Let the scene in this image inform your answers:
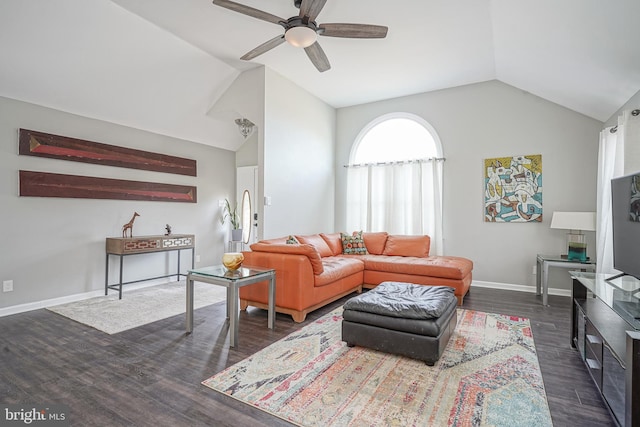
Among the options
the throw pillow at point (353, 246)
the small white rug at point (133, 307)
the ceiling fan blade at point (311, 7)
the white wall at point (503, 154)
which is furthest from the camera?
the throw pillow at point (353, 246)

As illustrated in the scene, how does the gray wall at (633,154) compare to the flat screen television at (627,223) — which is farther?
the gray wall at (633,154)

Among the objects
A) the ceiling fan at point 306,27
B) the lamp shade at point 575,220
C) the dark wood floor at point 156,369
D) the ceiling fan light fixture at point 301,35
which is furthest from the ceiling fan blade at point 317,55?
the lamp shade at point 575,220

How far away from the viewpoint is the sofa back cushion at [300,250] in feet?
11.1

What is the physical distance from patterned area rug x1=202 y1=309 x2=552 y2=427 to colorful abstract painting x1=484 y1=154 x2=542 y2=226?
249 cm

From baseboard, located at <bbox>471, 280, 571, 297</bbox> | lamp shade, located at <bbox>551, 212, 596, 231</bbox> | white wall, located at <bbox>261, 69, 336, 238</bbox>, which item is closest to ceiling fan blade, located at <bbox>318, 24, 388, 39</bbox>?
white wall, located at <bbox>261, 69, 336, 238</bbox>

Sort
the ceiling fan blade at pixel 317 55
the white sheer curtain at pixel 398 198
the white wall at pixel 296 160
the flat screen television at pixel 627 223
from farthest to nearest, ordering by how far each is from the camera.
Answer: the white sheer curtain at pixel 398 198, the white wall at pixel 296 160, the ceiling fan blade at pixel 317 55, the flat screen television at pixel 627 223

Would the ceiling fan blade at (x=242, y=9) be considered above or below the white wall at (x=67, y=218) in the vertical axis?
above

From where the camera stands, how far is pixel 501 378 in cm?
221

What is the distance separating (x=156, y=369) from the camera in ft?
7.60

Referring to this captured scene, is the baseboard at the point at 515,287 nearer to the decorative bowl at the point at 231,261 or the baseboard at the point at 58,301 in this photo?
the decorative bowl at the point at 231,261

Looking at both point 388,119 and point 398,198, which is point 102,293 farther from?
point 388,119

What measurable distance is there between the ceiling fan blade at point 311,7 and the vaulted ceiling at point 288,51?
639 millimetres

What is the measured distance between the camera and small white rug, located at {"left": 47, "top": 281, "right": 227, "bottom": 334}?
3.33 meters

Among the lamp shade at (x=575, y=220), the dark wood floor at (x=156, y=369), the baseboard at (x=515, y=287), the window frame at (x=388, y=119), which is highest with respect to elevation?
the window frame at (x=388, y=119)
